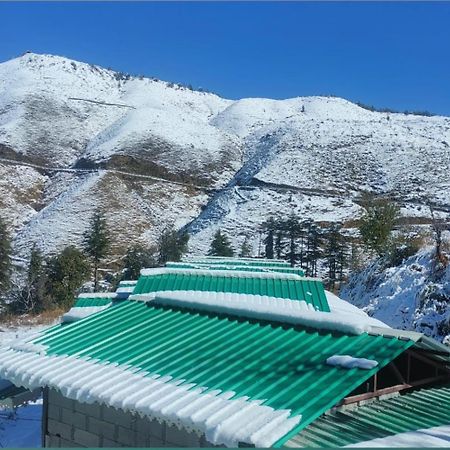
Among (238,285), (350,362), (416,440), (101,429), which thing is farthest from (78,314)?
(416,440)

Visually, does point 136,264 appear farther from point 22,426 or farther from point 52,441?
point 52,441

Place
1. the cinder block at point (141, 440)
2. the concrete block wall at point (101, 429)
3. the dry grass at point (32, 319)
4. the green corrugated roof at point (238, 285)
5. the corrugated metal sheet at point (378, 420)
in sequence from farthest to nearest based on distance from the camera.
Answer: the dry grass at point (32, 319) < the green corrugated roof at point (238, 285) < the cinder block at point (141, 440) < the concrete block wall at point (101, 429) < the corrugated metal sheet at point (378, 420)

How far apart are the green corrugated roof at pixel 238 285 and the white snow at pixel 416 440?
4.62 meters

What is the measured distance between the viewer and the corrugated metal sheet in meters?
4.07

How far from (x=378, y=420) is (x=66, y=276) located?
26.2 m

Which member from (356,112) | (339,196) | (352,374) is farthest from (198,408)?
(356,112)

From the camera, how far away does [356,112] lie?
84.4 meters

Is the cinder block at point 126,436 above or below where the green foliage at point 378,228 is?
below

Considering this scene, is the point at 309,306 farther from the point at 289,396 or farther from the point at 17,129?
the point at 17,129

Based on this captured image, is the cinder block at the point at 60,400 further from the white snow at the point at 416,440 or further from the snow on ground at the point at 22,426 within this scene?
the snow on ground at the point at 22,426

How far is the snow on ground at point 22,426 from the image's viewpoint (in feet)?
29.8

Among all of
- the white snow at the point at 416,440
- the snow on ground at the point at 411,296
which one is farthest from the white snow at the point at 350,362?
the snow on ground at the point at 411,296

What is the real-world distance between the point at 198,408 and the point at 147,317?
293 cm

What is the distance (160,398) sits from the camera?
13.9 ft
